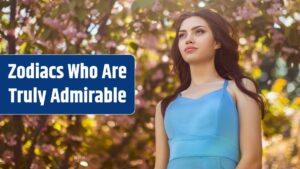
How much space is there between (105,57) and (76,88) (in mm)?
346

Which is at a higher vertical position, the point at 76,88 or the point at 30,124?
the point at 76,88

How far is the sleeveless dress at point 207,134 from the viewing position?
12.9 ft

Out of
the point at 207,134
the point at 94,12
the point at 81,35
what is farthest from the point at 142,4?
the point at 207,134

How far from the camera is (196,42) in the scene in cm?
421

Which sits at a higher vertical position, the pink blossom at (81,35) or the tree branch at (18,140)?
the pink blossom at (81,35)

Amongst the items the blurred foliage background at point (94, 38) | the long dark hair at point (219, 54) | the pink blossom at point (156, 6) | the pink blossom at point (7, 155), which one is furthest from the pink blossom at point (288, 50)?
the long dark hair at point (219, 54)

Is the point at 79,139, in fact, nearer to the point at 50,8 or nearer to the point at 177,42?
the point at 50,8

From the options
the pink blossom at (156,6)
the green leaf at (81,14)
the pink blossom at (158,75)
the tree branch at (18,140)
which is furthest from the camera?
the pink blossom at (158,75)

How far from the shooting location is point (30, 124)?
310 inches

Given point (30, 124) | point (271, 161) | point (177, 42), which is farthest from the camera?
point (30, 124)

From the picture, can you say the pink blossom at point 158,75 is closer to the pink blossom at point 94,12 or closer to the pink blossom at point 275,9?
the pink blossom at point 94,12

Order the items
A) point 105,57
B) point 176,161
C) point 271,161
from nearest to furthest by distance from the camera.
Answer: point 176,161, point 105,57, point 271,161

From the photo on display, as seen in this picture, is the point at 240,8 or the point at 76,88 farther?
the point at 240,8

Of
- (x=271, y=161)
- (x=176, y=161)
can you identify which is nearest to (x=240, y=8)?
(x=271, y=161)
